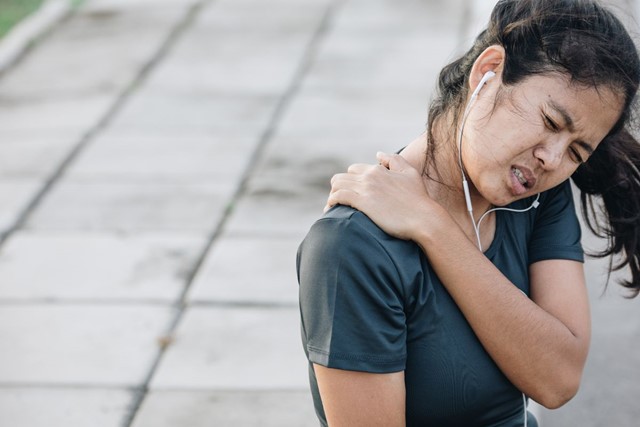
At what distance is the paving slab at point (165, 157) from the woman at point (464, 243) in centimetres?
349

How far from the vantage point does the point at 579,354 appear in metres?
2.34

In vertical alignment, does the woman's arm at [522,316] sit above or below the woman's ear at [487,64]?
below

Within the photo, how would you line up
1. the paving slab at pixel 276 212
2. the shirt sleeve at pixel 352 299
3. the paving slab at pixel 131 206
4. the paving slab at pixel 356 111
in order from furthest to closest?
the paving slab at pixel 356 111 → the paving slab at pixel 131 206 → the paving slab at pixel 276 212 → the shirt sleeve at pixel 352 299

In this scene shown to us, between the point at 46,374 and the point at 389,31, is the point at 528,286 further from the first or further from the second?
the point at 389,31

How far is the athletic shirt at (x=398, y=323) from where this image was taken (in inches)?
79.2

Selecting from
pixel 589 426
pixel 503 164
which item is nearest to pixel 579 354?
pixel 503 164

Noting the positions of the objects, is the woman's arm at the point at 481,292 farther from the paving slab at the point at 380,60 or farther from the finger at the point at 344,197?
the paving slab at the point at 380,60

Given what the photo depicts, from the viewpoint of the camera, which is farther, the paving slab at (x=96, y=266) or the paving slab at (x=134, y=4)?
the paving slab at (x=134, y=4)

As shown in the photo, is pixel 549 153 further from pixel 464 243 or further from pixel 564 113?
pixel 464 243

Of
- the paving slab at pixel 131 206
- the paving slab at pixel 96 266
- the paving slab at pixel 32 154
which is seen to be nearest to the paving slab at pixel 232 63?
the paving slab at pixel 32 154

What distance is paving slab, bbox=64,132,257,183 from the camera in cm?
578

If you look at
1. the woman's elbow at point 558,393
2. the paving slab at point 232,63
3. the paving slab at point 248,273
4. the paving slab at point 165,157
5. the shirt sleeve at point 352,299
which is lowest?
the paving slab at point 232,63

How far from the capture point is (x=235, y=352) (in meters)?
4.07

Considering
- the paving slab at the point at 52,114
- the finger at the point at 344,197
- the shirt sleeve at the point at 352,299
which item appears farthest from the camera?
the paving slab at the point at 52,114
